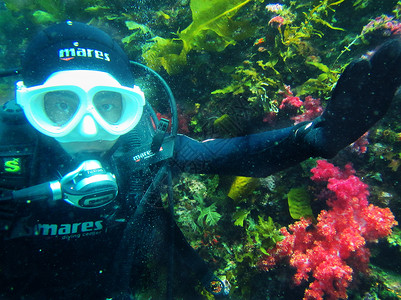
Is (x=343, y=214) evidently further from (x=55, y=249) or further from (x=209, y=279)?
(x=55, y=249)

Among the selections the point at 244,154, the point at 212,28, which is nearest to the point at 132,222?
the point at 244,154

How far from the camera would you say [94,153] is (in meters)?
1.98

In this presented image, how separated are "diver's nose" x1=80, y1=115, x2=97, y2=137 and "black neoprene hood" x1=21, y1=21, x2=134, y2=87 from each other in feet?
1.57

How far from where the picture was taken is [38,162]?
2018mm

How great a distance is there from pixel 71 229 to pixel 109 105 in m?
1.26

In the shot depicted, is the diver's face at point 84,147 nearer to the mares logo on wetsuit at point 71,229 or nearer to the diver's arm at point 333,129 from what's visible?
A: the mares logo on wetsuit at point 71,229

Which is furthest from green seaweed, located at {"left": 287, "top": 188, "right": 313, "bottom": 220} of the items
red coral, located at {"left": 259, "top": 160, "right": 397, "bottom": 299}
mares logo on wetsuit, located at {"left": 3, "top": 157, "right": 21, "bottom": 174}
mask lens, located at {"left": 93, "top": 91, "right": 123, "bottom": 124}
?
mares logo on wetsuit, located at {"left": 3, "top": 157, "right": 21, "bottom": 174}

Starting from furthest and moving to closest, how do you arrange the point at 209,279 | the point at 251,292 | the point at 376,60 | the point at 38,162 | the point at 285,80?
the point at 285,80
the point at 251,292
the point at 209,279
the point at 38,162
the point at 376,60

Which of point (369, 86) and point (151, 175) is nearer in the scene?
point (369, 86)

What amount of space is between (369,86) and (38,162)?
2851 millimetres

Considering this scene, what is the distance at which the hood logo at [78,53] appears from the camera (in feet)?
6.10

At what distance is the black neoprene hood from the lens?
1833 millimetres

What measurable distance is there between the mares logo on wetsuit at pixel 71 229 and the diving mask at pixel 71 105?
837mm

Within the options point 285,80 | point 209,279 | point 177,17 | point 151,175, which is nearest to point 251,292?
point 209,279
